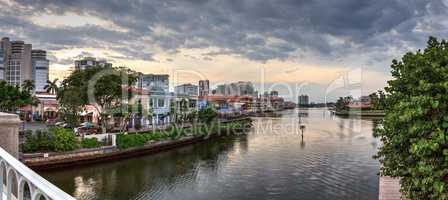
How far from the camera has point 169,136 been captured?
3597 cm

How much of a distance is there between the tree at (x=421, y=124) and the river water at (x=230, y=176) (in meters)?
9.37

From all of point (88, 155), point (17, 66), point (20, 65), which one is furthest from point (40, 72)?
point (88, 155)

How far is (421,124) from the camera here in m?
7.39

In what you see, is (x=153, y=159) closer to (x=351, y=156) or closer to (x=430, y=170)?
(x=351, y=156)

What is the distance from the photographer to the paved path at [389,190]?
13.1m

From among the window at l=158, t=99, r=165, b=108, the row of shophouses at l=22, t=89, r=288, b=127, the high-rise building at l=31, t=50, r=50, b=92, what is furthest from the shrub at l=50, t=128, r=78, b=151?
the high-rise building at l=31, t=50, r=50, b=92

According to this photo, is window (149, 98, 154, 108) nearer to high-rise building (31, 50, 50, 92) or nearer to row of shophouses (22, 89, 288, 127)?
row of shophouses (22, 89, 288, 127)

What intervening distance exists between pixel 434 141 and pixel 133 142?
26.0 metres

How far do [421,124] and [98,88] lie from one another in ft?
101

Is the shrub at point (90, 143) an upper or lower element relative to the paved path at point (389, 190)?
upper

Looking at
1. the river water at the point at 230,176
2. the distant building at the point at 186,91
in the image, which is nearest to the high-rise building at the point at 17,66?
the distant building at the point at 186,91

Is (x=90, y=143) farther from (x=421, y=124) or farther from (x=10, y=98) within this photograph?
(x=421, y=124)

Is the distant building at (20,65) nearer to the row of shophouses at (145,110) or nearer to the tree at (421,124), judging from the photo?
Result: the row of shophouses at (145,110)

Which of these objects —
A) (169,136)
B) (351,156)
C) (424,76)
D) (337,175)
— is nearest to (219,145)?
(169,136)
